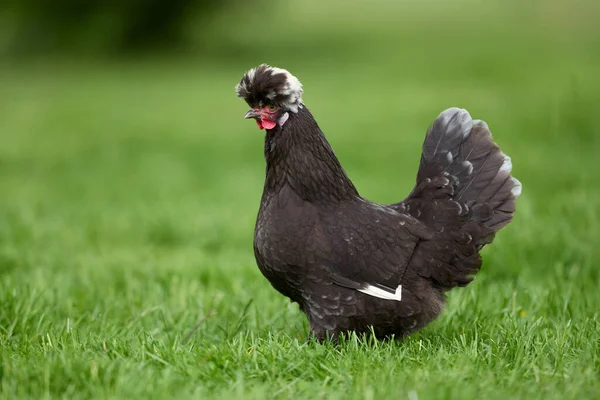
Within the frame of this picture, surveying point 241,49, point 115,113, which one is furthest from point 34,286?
point 241,49

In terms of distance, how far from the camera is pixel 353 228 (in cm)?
365

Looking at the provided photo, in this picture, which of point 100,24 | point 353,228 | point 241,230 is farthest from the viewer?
point 100,24

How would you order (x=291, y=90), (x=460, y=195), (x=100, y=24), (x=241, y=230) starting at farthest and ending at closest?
(x=100, y=24) < (x=241, y=230) < (x=460, y=195) < (x=291, y=90)

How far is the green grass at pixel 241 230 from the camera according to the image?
310 centimetres

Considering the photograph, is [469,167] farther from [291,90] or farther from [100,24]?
[100,24]

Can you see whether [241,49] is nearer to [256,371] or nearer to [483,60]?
[483,60]

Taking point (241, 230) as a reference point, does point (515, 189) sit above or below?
above

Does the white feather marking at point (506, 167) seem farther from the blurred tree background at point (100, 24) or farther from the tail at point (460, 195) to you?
the blurred tree background at point (100, 24)

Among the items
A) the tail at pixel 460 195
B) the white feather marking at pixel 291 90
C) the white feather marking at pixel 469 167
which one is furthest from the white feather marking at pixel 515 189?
the white feather marking at pixel 291 90

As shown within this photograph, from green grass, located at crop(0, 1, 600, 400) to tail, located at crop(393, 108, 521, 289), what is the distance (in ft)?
1.40

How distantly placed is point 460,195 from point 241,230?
11.5ft

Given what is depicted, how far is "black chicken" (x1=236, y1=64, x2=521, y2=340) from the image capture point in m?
3.56

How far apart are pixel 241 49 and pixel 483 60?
8688 mm

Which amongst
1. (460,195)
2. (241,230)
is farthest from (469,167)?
(241,230)
